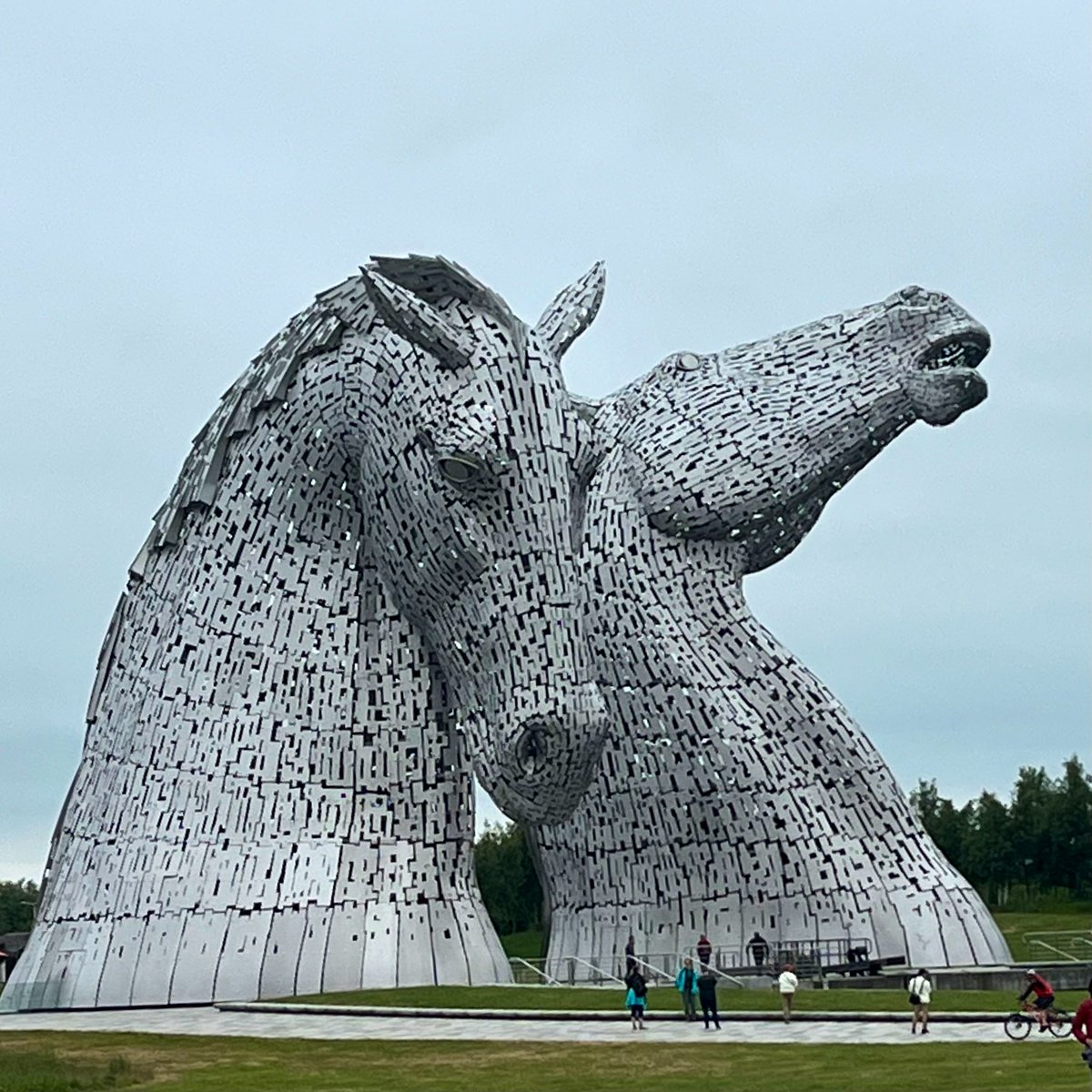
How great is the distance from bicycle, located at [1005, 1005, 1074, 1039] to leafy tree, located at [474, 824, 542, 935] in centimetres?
4993

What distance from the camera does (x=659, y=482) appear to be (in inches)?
978

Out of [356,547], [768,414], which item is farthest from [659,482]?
[356,547]

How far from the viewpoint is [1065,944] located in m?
36.5

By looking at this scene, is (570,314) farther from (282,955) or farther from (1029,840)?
(1029,840)

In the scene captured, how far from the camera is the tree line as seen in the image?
59.5 metres

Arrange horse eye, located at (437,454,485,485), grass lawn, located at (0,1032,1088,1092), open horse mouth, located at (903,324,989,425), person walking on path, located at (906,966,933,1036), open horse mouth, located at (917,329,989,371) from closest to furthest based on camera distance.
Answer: grass lawn, located at (0,1032,1088,1092), person walking on path, located at (906,966,933,1036), horse eye, located at (437,454,485,485), open horse mouth, located at (903,324,989,425), open horse mouth, located at (917,329,989,371)

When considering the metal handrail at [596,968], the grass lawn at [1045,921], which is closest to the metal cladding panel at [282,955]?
the metal handrail at [596,968]

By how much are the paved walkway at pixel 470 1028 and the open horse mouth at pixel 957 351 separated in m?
12.8

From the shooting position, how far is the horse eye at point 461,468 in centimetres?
1416

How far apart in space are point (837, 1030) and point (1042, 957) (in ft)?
55.4

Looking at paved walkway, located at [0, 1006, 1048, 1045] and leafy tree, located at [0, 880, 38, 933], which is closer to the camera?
paved walkway, located at [0, 1006, 1048, 1045]

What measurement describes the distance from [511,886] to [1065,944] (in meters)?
30.0

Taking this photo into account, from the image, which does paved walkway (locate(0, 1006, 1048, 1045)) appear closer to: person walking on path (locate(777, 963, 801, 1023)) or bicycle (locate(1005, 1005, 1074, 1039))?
bicycle (locate(1005, 1005, 1074, 1039))

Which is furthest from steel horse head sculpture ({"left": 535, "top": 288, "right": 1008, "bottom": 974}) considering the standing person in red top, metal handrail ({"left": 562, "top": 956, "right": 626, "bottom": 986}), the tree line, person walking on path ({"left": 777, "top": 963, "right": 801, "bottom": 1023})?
the tree line
